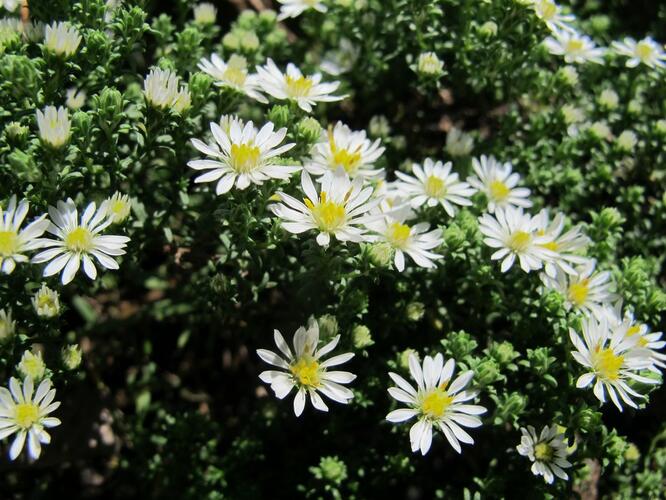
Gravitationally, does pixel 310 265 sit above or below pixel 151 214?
below

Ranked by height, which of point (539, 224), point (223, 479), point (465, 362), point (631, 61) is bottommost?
point (223, 479)

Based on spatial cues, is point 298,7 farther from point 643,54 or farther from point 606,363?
point 606,363

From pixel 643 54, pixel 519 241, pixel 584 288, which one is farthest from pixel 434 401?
pixel 643 54

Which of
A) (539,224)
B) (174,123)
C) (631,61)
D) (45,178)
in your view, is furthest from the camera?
(631,61)

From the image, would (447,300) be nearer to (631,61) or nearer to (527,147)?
(527,147)

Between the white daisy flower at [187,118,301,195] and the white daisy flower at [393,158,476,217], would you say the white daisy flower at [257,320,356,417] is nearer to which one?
the white daisy flower at [187,118,301,195]

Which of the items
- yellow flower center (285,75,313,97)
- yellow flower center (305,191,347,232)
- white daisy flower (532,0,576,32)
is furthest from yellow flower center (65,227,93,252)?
white daisy flower (532,0,576,32)

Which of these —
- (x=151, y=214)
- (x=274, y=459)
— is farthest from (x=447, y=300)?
(x=151, y=214)

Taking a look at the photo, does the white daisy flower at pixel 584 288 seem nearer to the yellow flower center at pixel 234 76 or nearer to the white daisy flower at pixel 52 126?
the yellow flower center at pixel 234 76
